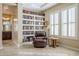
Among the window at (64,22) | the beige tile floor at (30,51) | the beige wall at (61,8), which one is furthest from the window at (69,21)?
the beige tile floor at (30,51)

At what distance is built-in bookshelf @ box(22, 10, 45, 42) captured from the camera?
155 inches

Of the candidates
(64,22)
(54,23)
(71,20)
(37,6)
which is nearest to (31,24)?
(37,6)

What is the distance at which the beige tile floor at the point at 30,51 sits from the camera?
3686mm

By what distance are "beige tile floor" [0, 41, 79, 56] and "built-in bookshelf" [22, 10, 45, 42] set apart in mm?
274

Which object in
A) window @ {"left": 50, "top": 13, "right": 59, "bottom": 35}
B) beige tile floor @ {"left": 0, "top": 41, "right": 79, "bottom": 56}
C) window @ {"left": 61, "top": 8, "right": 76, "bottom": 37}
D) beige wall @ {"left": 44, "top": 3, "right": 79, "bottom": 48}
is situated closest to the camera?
beige tile floor @ {"left": 0, "top": 41, "right": 79, "bottom": 56}

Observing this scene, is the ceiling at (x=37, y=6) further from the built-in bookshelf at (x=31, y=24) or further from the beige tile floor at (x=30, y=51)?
the beige tile floor at (x=30, y=51)

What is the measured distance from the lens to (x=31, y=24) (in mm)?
3990

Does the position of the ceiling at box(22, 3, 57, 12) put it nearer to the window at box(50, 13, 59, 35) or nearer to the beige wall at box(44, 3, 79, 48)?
the beige wall at box(44, 3, 79, 48)

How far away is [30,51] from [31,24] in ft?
2.29

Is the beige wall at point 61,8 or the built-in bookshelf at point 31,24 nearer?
the beige wall at point 61,8

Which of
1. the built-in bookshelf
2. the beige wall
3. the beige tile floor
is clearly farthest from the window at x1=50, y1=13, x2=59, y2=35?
the beige tile floor

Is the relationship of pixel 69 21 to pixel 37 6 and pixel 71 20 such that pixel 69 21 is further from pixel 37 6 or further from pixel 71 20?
pixel 37 6

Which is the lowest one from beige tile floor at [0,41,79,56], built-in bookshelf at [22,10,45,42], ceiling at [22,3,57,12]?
beige tile floor at [0,41,79,56]

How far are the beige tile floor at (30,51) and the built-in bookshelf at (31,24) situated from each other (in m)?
0.27
